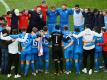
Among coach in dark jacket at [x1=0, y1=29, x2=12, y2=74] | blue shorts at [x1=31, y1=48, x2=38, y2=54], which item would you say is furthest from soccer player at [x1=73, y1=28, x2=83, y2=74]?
coach in dark jacket at [x1=0, y1=29, x2=12, y2=74]

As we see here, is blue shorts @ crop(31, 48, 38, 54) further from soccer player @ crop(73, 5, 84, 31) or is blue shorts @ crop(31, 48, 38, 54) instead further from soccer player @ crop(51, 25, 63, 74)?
soccer player @ crop(73, 5, 84, 31)

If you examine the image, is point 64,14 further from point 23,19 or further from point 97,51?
point 97,51

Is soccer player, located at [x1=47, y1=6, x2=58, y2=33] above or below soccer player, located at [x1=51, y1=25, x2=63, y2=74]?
above

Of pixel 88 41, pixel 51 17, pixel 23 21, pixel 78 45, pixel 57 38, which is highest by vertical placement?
pixel 51 17

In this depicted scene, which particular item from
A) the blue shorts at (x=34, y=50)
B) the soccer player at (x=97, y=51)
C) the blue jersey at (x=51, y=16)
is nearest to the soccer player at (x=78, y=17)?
the blue jersey at (x=51, y=16)

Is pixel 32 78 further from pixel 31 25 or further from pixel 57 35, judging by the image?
pixel 31 25

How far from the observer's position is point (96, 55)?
21.6 m

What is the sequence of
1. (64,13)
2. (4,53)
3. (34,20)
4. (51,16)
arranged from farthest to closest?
1. (51,16)
2. (64,13)
3. (34,20)
4. (4,53)

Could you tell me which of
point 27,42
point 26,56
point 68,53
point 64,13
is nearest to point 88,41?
point 68,53

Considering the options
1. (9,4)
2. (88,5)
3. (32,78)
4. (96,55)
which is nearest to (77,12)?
(96,55)

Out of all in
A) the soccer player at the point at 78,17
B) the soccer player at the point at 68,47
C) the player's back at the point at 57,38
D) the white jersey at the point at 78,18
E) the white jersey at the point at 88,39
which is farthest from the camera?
the white jersey at the point at 78,18

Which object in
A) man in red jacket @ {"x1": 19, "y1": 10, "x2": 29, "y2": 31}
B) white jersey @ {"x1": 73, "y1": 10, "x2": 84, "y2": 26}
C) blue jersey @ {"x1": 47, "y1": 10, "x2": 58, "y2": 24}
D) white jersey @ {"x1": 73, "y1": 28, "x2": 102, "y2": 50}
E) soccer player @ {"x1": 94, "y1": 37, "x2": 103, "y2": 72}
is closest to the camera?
white jersey @ {"x1": 73, "y1": 28, "x2": 102, "y2": 50}

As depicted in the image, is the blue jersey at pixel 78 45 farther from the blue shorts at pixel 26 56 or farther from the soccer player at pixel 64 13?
the soccer player at pixel 64 13

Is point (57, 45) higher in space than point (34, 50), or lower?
higher
